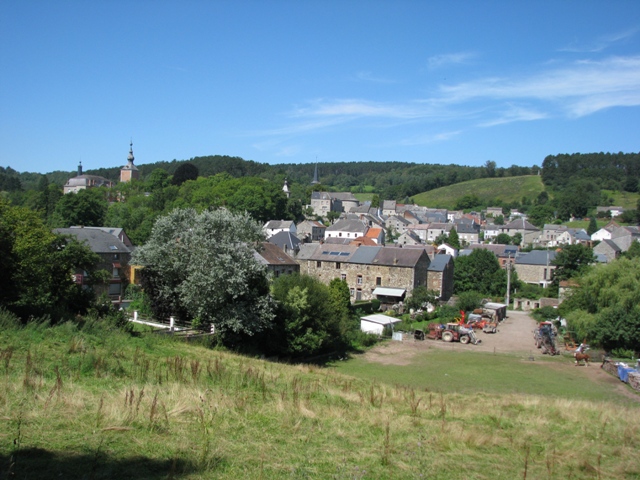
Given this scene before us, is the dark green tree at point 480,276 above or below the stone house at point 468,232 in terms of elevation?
below

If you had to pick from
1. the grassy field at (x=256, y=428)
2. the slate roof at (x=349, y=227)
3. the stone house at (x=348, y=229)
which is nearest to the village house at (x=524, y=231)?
the slate roof at (x=349, y=227)

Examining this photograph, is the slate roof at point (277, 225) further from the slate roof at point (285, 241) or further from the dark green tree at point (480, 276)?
the dark green tree at point (480, 276)

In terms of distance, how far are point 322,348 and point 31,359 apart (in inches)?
810

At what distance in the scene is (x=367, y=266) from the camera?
51969 millimetres

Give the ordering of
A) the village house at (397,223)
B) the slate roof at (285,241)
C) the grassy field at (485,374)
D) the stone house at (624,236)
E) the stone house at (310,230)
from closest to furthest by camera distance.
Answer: the grassy field at (485,374)
the slate roof at (285,241)
the stone house at (624,236)
the stone house at (310,230)
the village house at (397,223)

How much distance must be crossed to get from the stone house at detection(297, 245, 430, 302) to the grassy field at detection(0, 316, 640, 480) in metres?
35.2

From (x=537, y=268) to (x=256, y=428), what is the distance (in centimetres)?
6197

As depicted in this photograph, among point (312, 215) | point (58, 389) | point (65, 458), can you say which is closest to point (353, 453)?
point (65, 458)

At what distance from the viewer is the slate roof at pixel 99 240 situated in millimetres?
43312

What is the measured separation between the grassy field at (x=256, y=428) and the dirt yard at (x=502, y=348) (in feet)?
48.4

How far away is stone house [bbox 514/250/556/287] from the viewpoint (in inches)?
2520

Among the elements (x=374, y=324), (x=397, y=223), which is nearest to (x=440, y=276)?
(x=374, y=324)

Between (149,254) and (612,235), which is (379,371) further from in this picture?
(612,235)

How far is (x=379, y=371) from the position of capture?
2673cm
